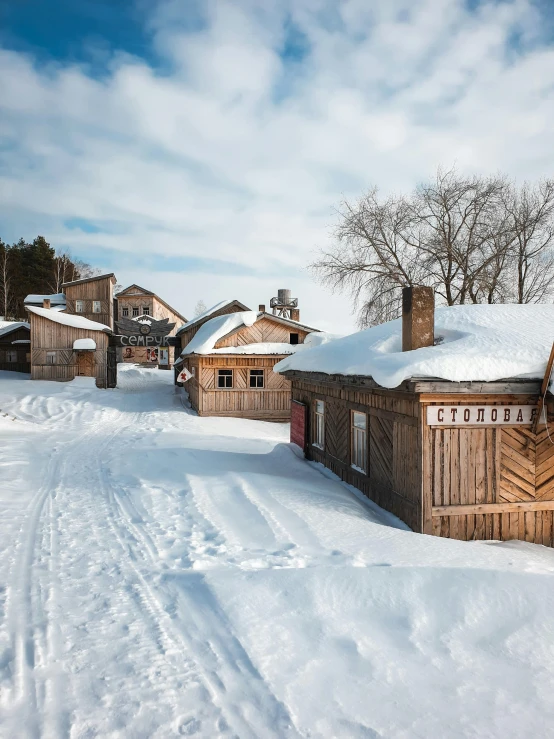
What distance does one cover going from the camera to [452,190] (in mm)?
25016

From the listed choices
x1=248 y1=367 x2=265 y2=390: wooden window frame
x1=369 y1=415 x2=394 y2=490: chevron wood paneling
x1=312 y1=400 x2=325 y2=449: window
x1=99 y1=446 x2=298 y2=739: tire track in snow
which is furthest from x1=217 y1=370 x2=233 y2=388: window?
x1=99 y1=446 x2=298 y2=739: tire track in snow

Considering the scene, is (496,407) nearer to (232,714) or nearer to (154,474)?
(232,714)

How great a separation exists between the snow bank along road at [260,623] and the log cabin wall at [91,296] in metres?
34.1

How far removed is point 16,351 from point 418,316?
1393 inches

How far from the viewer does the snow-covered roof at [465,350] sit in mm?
8422

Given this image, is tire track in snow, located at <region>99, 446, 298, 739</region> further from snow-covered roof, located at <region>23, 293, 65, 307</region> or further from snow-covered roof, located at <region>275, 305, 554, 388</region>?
snow-covered roof, located at <region>23, 293, 65, 307</region>

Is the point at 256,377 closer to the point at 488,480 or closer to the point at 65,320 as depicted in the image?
the point at 65,320

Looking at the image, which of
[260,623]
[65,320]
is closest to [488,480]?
A: [260,623]

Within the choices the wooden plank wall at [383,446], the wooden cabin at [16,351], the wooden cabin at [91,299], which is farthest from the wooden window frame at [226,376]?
the wooden cabin at [91,299]

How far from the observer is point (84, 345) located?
3131 cm

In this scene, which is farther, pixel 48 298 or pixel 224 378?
pixel 48 298

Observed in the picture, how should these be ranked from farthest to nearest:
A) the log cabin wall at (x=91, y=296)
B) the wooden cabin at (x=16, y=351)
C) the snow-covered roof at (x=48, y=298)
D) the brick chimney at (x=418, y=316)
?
the snow-covered roof at (x=48, y=298) → the log cabin wall at (x=91, y=296) → the wooden cabin at (x=16, y=351) → the brick chimney at (x=418, y=316)

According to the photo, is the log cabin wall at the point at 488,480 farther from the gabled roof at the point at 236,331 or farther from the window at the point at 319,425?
the gabled roof at the point at 236,331

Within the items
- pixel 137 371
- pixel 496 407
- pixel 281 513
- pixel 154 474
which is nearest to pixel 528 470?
pixel 496 407
